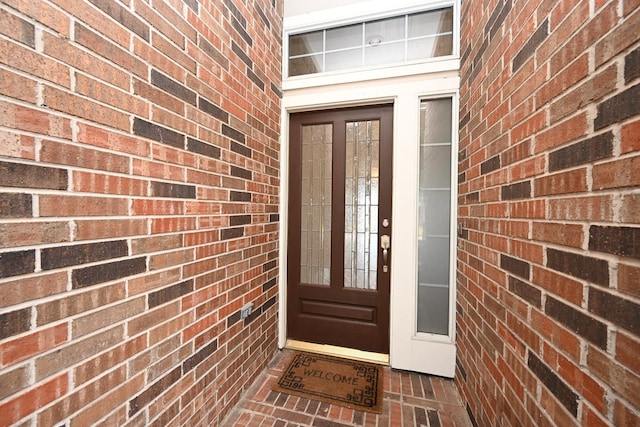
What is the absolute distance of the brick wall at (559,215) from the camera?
620 millimetres

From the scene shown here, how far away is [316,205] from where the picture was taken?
2.41 meters

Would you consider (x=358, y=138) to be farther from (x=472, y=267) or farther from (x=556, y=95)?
(x=556, y=95)

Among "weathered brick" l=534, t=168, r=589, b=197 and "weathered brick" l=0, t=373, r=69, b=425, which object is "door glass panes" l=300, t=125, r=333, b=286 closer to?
"weathered brick" l=534, t=168, r=589, b=197

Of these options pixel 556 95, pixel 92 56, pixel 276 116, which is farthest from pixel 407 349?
pixel 92 56

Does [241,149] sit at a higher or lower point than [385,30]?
lower

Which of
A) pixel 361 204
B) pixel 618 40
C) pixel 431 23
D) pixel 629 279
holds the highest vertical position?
pixel 431 23

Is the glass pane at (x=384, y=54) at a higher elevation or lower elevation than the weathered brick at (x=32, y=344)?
higher

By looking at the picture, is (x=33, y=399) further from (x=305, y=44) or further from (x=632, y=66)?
(x=305, y=44)

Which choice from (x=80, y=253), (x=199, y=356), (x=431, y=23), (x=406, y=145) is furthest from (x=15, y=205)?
(x=431, y=23)

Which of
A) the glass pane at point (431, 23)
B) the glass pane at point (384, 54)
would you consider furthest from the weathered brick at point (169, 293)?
the glass pane at point (431, 23)

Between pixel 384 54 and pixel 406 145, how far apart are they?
834 millimetres

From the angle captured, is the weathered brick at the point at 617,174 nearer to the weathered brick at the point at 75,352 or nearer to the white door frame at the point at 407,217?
the white door frame at the point at 407,217

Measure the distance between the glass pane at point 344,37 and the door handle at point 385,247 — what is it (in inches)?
67.8

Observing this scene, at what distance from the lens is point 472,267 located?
65.4 inches
